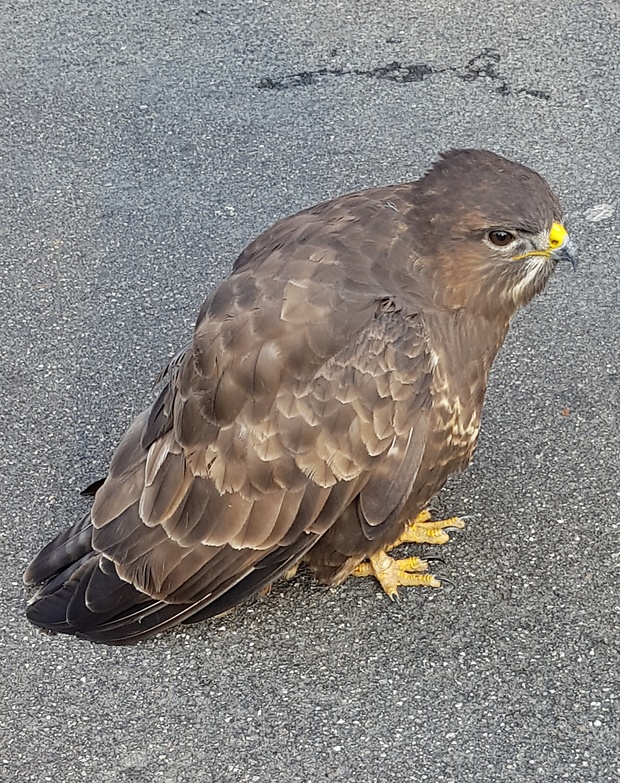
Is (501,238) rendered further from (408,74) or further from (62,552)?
(408,74)

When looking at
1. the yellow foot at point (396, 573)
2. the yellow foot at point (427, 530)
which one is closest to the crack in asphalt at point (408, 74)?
the yellow foot at point (427, 530)

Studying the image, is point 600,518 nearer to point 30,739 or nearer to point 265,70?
point 30,739

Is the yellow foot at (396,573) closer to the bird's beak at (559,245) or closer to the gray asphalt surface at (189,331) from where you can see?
the gray asphalt surface at (189,331)

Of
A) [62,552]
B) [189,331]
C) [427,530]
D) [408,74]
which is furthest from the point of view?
[408,74]

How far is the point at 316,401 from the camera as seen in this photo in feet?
9.12

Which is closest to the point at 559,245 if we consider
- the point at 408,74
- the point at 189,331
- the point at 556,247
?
the point at 556,247

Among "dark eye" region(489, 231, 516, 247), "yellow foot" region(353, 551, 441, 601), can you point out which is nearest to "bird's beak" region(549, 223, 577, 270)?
"dark eye" region(489, 231, 516, 247)

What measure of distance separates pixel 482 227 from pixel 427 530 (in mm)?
A: 1035

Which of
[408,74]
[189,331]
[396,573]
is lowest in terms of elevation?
[396,573]

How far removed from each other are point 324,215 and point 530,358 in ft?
4.08

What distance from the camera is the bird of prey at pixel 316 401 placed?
279 centimetres

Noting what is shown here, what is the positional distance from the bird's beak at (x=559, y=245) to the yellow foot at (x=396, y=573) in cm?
103

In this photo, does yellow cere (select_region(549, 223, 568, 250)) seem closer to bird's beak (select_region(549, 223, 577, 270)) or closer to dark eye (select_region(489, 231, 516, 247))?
bird's beak (select_region(549, 223, 577, 270))

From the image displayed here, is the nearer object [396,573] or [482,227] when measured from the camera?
[482,227]
